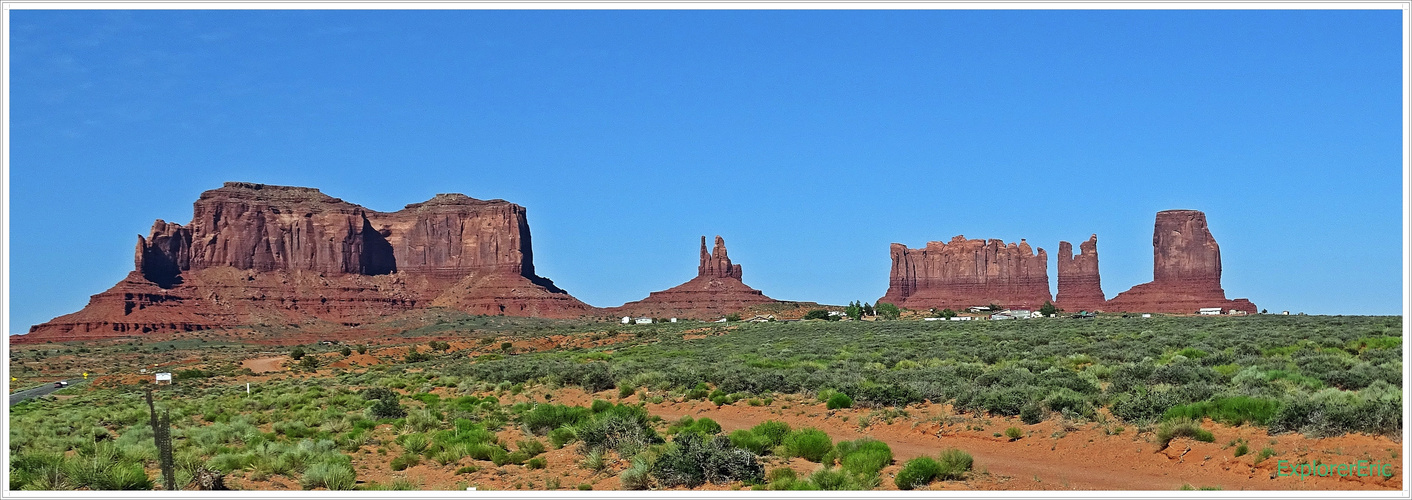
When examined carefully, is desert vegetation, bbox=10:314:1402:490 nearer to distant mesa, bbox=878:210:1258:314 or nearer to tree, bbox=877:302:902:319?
tree, bbox=877:302:902:319

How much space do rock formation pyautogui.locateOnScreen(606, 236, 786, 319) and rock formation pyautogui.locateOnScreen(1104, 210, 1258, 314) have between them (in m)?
56.1

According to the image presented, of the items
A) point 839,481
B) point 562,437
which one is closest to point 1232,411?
point 839,481

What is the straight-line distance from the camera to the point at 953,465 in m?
14.0

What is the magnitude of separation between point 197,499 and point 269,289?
145 meters

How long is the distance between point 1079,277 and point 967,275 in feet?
62.3

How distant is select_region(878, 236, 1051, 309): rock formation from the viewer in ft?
591

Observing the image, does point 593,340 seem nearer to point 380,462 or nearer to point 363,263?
point 380,462

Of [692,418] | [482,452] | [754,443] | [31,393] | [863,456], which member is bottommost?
[31,393]

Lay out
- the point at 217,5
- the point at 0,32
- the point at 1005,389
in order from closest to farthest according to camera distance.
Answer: the point at 0,32 < the point at 217,5 < the point at 1005,389

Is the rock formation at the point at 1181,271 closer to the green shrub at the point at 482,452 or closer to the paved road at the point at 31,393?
the paved road at the point at 31,393

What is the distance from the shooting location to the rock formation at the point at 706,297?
150m

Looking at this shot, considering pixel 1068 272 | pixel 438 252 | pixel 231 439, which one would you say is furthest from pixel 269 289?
pixel 231 439

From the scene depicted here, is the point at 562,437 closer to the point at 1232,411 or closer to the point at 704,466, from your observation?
the point at 704,466

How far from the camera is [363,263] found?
163 m
